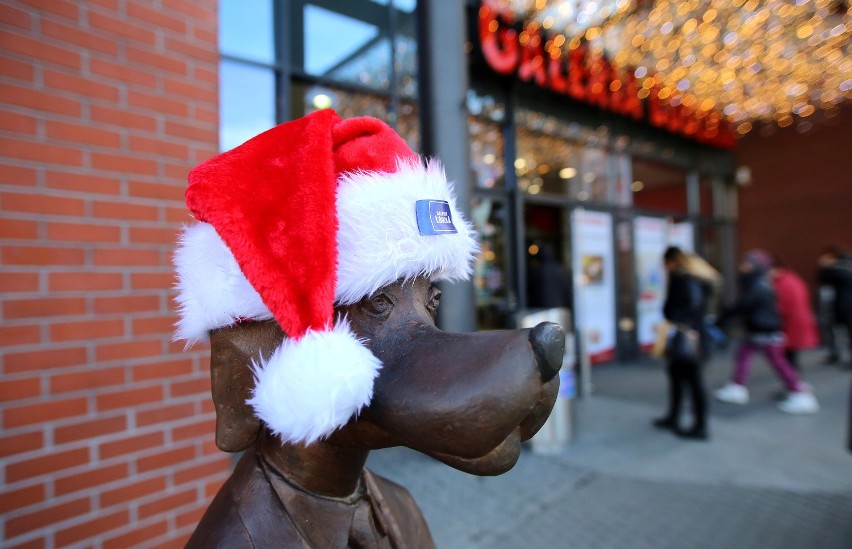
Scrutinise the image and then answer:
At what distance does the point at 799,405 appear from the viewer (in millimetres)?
5199

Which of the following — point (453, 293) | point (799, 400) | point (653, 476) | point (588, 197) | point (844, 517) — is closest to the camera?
point (453, 293)

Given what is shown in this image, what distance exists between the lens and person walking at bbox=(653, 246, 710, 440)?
4.43m

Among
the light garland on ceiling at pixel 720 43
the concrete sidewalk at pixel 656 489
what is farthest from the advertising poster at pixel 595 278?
the concrete sidewalk at pixel 656 489

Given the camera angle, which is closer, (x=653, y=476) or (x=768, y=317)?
(x=653, y=476)

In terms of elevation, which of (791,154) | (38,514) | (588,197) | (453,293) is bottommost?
(38,514)

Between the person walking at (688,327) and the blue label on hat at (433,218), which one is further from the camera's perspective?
the person walking at (688,327)

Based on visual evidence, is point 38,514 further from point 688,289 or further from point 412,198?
point 688,289

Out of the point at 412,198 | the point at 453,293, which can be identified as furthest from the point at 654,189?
the point at 412,198

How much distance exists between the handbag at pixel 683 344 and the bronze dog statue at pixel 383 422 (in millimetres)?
4132

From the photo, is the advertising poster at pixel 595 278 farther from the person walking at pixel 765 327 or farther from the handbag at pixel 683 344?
the handbag at pixel 683 344

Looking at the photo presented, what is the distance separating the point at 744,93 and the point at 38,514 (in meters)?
9.02

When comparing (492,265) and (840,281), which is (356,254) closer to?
(492,265)

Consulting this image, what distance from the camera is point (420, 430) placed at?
2.43 feet

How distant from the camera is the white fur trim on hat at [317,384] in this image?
2.52ft
